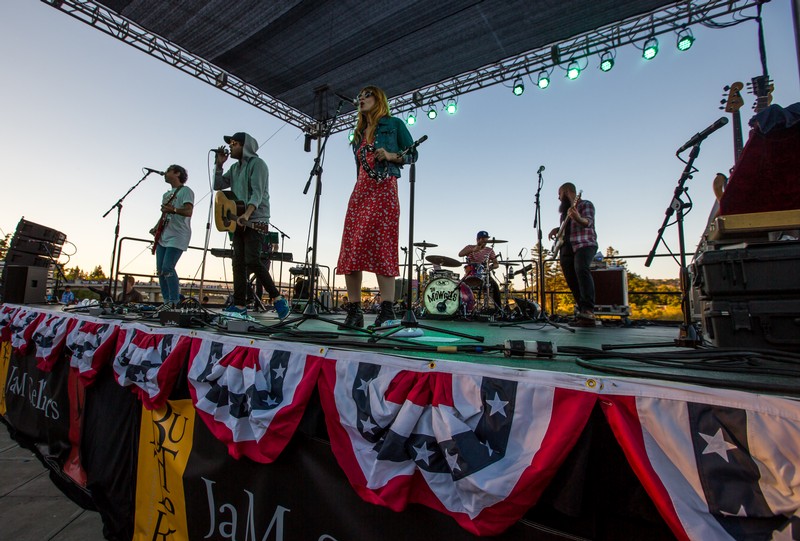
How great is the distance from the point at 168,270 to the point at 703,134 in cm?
492

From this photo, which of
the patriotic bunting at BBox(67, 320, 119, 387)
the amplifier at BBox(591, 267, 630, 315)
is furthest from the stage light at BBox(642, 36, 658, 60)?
the patriotic bunting at BBox(67, 320, 119, 387)

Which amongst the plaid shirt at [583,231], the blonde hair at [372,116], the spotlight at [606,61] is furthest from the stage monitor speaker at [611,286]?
the blonde hair at [372,116]

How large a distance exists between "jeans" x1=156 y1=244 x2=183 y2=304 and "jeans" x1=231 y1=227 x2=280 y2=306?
1.09 metres

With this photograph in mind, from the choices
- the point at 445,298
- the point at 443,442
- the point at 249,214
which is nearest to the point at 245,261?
the point at 249,214

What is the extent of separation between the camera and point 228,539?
1.53 metres

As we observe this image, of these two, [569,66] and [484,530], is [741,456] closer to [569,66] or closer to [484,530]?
[484,530]

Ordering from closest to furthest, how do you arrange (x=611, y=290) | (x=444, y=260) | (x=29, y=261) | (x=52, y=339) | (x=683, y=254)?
(x=683, y=254) → (x=52, y=339) → (x=29, y=261) → (x=611, y=290) → (x=444, y=260)

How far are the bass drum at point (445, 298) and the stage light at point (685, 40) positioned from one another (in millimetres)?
5371

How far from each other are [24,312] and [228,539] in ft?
12.7

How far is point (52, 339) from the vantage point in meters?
2.89

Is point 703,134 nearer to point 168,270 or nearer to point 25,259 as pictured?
point 168,270

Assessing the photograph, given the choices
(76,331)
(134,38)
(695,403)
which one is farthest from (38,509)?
(134,38)

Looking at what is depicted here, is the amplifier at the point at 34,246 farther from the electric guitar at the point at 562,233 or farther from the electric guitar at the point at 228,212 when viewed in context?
the electric guitar at the point at 562,233

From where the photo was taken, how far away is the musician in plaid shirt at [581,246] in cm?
389
